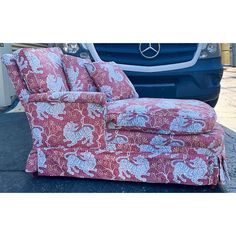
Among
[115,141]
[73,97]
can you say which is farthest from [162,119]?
[73,97]

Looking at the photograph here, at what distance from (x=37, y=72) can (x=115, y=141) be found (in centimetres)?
70

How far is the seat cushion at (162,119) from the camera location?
6.01ft

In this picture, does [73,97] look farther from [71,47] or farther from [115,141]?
[71,47]

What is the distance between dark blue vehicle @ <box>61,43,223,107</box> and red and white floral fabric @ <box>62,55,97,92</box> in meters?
0.50

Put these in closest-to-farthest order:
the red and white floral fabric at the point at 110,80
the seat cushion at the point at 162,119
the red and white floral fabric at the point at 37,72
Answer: the seat cushion at the point at 162,119 < the red and white floral fabric at the point at 37,72 < the red and white floral fabric at the point at 110,80

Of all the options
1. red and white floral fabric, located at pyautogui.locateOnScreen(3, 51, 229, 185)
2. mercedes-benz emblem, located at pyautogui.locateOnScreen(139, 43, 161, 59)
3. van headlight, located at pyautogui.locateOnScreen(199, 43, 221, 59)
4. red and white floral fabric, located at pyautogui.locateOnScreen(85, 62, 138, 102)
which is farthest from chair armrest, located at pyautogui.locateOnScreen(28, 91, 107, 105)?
van headlight, located at pyautogui.locateOnScreen(199, 43, 221, 59)

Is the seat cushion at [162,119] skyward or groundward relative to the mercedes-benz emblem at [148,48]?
groundward

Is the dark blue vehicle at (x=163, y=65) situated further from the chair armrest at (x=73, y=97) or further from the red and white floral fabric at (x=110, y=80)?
the chair armrest at (x=73, y=97)

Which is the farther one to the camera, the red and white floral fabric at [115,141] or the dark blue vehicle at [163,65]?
the dark blue vehicle at [163,65]

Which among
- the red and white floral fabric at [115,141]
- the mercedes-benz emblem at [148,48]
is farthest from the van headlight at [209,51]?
the red and white floral fabric at [115,141]
